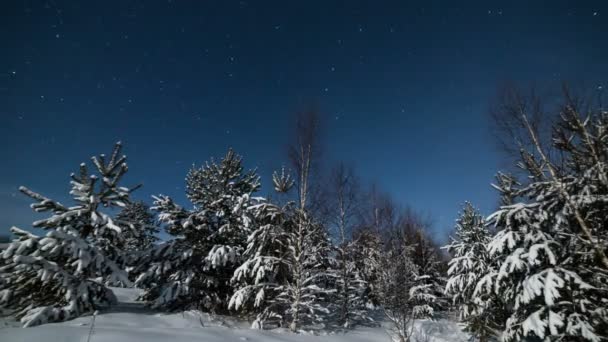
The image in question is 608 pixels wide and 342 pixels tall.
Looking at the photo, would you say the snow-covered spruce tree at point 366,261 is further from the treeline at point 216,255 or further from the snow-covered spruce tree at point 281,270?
the snow-covered spruce tree at point 281,270

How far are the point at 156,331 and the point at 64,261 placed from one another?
14.3ft

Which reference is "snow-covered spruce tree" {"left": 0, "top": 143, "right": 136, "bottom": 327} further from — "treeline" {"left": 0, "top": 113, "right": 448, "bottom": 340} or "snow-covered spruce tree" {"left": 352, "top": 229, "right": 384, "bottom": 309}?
"snow-covered spruce tree" {"left": 352, "top": 229, "right": 384, "bottom": 309}

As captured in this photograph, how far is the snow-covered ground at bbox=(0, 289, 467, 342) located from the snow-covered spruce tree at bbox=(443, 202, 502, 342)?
2.17m

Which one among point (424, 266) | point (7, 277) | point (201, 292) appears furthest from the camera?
point (424, 266)

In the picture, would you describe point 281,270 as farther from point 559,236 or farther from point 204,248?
point 559,236

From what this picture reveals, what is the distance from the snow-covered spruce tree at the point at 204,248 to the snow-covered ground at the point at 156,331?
0.97 meters

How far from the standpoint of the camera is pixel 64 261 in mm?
7910

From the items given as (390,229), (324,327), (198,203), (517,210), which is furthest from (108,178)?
(517,210)

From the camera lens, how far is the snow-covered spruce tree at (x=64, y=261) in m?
6.88

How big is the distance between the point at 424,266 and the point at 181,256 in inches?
678

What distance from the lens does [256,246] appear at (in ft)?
35.8

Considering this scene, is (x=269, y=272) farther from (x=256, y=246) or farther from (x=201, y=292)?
(x=201, y=292)

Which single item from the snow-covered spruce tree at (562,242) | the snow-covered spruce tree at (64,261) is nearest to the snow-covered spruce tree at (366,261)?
the snow-covered spruce tree at (562,242)

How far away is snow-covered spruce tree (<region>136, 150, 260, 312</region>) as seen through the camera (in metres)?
9.88
